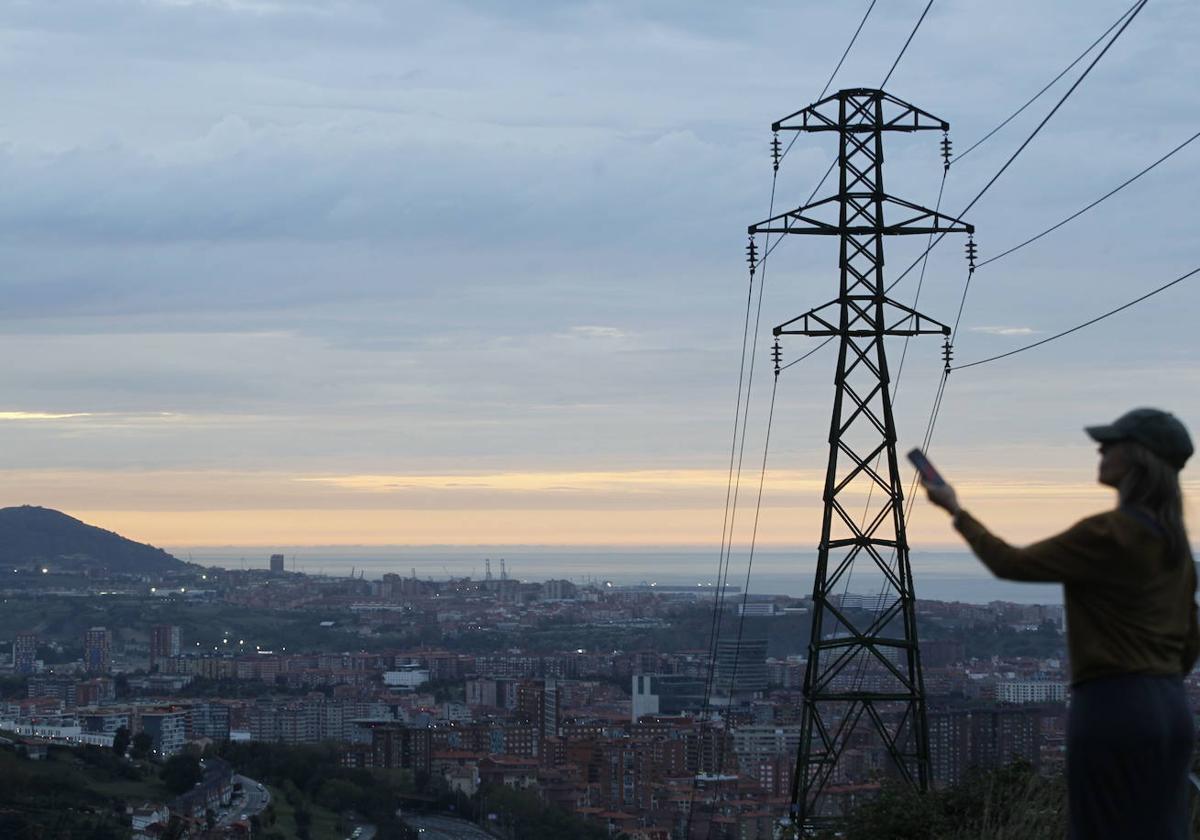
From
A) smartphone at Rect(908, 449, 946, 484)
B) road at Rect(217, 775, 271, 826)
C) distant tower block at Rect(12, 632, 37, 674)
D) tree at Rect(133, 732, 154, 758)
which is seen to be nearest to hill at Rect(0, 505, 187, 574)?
distant tower block at Rect(12, 632, 37, 674)

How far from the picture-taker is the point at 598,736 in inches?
2251

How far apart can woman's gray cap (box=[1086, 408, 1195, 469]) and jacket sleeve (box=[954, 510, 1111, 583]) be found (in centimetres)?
17

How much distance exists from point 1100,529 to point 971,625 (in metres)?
85.6

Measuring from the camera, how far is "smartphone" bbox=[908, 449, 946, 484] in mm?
3320

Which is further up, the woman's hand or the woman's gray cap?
the woman's gray cap

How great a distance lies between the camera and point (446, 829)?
39.7 metres

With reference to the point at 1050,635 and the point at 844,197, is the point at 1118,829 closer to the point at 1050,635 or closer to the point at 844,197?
the point at 844,197

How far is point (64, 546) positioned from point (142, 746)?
137 meters

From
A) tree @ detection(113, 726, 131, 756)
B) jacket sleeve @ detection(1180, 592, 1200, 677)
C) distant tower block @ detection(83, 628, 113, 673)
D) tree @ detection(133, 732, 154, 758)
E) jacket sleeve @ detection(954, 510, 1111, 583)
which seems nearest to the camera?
jacket sleeve @ detection(954, 510, 1111, 583)

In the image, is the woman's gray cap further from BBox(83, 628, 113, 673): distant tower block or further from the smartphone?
BBox(83, 628, 113, 673): distant tower block

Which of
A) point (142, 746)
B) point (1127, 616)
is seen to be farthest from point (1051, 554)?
point (142, 746)

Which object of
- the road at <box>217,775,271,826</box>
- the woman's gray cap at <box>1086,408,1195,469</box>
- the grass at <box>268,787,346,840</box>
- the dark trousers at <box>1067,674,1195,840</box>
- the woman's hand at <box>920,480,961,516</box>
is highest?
the woman's gray cap at <box>1086,408,1195,469</box>

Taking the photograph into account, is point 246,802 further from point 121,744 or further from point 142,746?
point 142,746

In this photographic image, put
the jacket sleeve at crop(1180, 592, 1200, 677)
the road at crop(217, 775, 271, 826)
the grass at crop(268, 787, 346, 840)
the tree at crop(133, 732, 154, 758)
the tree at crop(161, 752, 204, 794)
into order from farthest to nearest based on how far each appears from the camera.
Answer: the tree at crop(133, 732, 154, 758)
the tree at crop(161, 752, 204, 794)
the road at crop(217, 775, 271, 826)
the grass at crop(268, 787, 346, 840)
the jacket sleeve at crop(1180, 592, 1200, 677)
